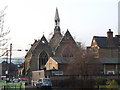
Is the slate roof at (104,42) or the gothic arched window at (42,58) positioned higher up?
the slate roof at (104,42)

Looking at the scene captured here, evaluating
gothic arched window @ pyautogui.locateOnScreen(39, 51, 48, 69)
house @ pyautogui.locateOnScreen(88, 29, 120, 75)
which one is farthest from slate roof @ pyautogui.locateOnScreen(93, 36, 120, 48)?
gothic arched window @ pyautogui.locateOnScreen(39, 51, 48, 69)

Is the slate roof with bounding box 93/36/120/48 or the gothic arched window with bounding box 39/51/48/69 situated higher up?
the slate roof with bounding box 93/36/120/48

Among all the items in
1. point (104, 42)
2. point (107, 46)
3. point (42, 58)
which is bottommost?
point (42, 58)

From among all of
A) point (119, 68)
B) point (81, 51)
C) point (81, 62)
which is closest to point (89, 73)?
point (81, 62)

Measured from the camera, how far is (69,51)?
83938 millimetres

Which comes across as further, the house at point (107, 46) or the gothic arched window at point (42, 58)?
the gothic arched window at point (42, 58)

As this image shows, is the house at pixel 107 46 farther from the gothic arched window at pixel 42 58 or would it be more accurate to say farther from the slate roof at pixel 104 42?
the gothic arched window at pixel 42 58

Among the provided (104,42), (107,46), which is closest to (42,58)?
(104,42)

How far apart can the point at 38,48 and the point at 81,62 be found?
1334 inches

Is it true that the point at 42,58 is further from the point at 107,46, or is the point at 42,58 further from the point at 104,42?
the point at 107,46

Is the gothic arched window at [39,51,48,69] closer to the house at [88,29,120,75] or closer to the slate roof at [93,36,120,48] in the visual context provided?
the house at [88,29,120,75]

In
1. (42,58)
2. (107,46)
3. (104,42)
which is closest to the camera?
(107,46)

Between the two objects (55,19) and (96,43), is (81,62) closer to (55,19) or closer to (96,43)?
(96,43)

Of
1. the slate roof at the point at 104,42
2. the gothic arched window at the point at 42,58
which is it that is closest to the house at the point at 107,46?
the slate roof at the point at 104,42
